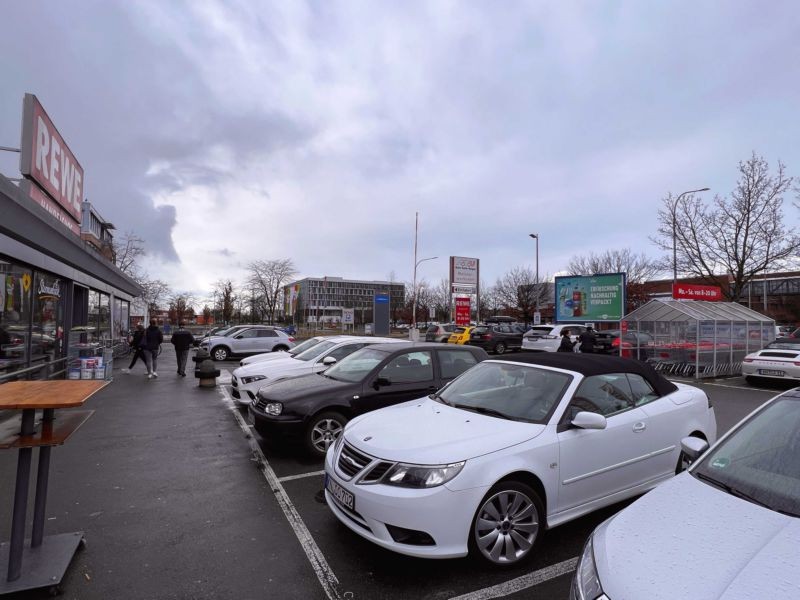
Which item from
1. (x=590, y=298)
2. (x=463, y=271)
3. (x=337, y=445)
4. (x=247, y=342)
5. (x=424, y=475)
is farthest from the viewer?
(x=463, y=271)

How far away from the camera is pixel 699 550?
187cm

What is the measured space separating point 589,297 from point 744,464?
89.2 ft

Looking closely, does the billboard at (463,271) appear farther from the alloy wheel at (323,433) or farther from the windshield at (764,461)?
the windshield at (764,461)

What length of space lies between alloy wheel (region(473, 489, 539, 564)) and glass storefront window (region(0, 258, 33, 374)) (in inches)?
357

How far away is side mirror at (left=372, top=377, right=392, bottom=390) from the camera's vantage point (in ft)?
19.7

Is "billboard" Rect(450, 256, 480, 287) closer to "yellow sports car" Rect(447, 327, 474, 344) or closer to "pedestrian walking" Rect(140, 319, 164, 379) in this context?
"yellow sports car" Rect(447, 327, 474, 344)

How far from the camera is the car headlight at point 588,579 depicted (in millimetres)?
1878

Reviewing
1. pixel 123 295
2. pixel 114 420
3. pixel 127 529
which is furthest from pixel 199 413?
pixel 123 295

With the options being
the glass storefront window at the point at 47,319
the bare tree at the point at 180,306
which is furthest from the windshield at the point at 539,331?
the bare tree at the point at 180,306

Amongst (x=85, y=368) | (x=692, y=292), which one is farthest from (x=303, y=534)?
(x=692, y=292)

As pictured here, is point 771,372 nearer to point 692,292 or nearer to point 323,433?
point 692,292

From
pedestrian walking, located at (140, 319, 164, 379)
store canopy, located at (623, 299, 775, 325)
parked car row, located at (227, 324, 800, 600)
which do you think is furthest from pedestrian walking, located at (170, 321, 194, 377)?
store canopy, located at (623, 299, 775, 325)

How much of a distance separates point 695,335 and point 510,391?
14.3 m

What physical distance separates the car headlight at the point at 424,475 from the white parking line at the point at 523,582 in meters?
0.73
